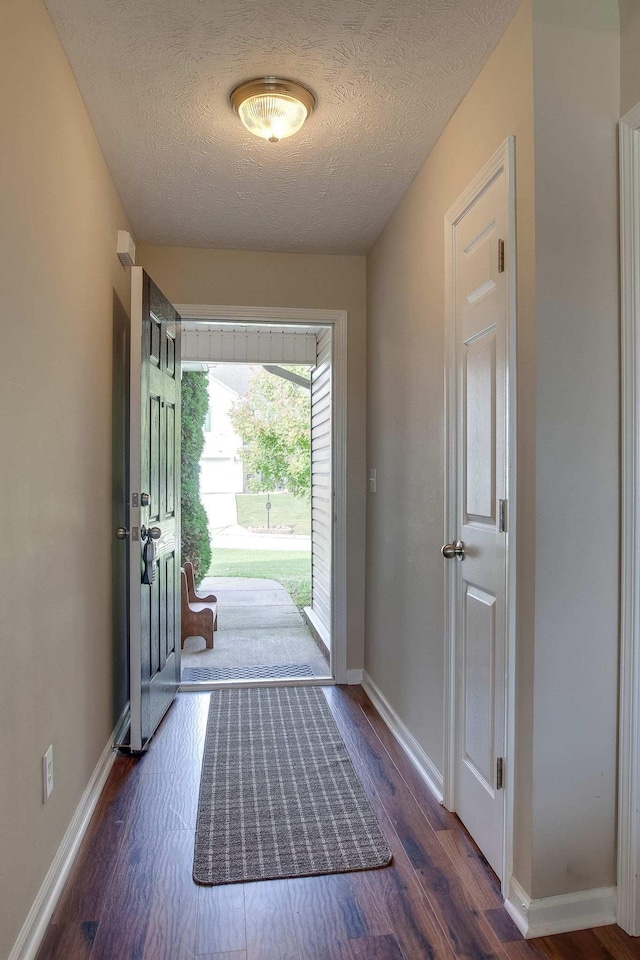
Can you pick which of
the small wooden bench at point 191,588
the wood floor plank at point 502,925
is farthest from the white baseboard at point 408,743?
the small wooden bench at point 191,588

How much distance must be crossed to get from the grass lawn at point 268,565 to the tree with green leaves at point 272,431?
0.92 meters

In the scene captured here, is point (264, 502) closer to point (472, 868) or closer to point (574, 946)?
point (472, 868)

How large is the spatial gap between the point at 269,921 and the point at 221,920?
13 cm

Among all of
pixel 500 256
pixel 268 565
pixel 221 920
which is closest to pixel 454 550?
pixel 500 256

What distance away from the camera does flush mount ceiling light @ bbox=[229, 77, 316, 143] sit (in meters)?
2.08

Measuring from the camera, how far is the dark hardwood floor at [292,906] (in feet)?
5.25

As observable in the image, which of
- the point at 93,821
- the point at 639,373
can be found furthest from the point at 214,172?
the point at 93,821

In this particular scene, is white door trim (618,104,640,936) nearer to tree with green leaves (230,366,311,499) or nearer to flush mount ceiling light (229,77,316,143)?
flush mount ceiling light (229,77,316,143)

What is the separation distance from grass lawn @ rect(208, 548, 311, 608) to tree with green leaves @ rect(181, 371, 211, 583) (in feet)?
4.56

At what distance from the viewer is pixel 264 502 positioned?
938 centimetres

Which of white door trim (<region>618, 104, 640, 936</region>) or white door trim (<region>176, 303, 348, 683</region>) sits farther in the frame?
white door trim (<region>176, 303, 348, 683</region>)

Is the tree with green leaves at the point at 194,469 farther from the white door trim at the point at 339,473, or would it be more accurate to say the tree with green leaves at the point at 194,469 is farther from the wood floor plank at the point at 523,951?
the wood floor plank at the point at 523,951

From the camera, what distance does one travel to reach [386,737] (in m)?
2.92

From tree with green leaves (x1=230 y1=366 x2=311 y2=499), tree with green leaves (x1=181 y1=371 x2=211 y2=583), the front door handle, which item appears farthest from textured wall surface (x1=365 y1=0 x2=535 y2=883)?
tree with green leaves (x1=230 y1=366 x2=311 y2=499)
